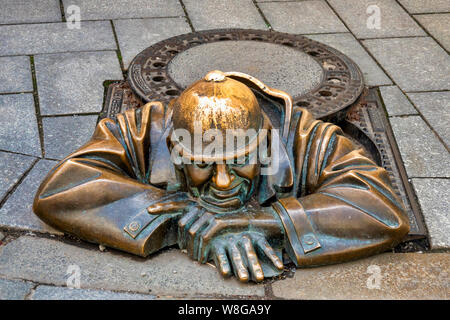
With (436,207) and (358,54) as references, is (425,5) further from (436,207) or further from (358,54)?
(436,207)

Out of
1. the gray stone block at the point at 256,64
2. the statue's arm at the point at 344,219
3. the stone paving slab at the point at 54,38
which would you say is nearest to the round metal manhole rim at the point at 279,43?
the gray stone block at the point at 256,64

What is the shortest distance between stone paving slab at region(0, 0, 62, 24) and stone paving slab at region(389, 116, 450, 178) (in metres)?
3.15

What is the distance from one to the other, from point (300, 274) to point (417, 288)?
515 mm

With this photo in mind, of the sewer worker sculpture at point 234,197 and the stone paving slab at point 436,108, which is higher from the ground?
the sewer worker sculpture at point 234,197

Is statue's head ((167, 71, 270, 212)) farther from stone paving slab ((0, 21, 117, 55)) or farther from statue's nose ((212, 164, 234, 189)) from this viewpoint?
stone paving slab ((0, 21, 117, 55))

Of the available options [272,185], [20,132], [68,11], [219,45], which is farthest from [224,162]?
[68,11]

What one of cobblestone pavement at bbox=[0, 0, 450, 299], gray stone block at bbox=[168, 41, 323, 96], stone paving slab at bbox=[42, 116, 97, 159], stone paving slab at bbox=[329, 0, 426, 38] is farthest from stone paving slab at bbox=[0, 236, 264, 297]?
stone paving slab at bbox=[329, 0, 426, 38]

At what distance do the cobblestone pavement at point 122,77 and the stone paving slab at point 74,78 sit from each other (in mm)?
13

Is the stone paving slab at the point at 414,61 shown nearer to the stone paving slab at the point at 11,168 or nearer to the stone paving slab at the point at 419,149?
the stone paving slab at the point at 419,149

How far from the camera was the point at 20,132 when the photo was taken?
3391 millimetres

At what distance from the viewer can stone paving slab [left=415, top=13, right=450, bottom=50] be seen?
469cm

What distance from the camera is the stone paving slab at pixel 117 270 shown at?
2395 mm

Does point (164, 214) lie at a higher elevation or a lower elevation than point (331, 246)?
higher
